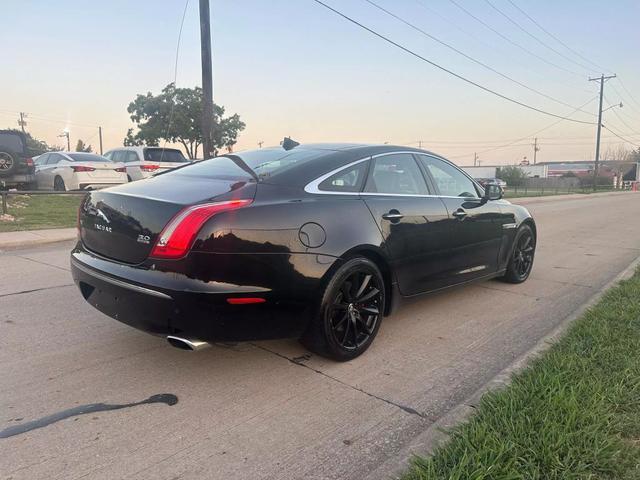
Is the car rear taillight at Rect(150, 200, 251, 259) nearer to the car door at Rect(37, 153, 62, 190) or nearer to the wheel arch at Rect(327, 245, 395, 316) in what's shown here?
the wheel arch at Rect(327, 245, 395, 316)

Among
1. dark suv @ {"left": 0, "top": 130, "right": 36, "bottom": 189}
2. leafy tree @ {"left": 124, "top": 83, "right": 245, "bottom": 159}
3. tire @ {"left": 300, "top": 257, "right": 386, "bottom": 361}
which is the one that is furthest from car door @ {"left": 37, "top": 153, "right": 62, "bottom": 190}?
leafy tree @ {"left": 124, "top": 83, "right": 245, "bottom": 159}

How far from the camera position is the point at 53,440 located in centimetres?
254

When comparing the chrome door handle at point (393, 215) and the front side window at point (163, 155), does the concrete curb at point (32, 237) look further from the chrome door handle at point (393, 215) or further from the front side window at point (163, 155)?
the chrome door handle at point (393, 215)

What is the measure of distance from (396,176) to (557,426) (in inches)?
91.3

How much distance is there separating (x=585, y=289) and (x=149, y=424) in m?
5.32

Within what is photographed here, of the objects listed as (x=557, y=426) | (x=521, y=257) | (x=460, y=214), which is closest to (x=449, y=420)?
(x=557, y=426)

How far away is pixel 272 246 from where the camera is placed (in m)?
3.01

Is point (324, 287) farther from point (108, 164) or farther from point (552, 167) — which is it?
point (552, 167)

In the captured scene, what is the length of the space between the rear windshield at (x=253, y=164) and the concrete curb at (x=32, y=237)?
537 cm

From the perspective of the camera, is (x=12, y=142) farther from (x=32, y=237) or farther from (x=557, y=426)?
(x=557, y=426)

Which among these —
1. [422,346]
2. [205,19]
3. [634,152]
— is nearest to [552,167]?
[634,152]

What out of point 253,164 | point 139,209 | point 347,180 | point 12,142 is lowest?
point 139,209

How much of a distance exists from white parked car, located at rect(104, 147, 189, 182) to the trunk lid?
11.3 metres

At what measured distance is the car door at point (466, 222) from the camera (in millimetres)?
4594
